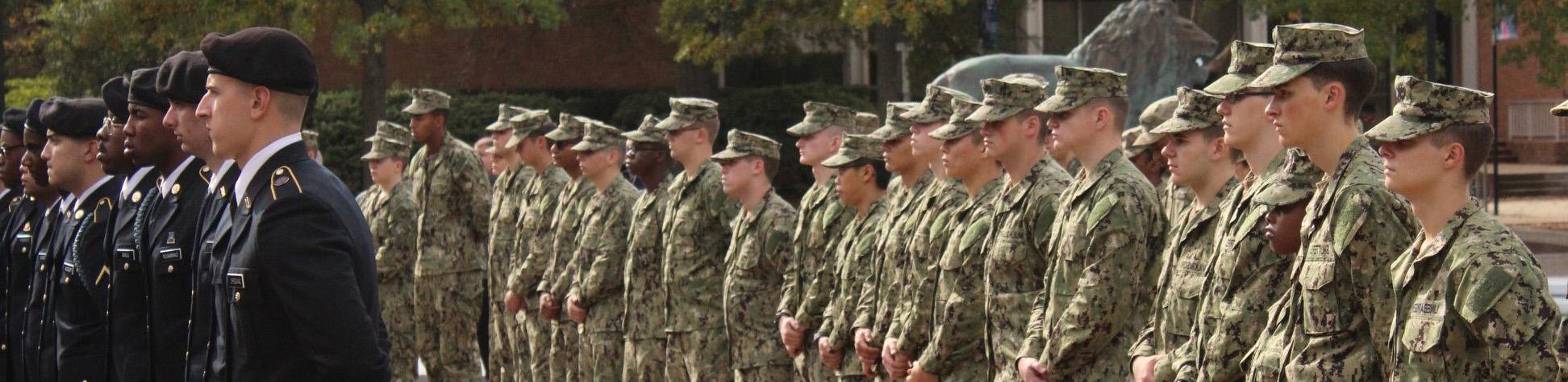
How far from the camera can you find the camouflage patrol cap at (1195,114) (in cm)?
591

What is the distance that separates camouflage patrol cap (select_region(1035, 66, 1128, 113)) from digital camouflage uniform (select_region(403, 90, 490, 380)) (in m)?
6.05

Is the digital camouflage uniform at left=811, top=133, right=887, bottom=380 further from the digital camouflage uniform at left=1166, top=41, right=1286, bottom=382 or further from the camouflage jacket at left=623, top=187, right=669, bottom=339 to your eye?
the digital camouflage uniform at left=1166, top=41, right=1286, bottom=382

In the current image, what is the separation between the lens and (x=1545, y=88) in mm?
32688

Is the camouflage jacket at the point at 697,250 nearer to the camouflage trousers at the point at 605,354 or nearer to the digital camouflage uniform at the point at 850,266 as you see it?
the camouflage trousers at the point at 605,354

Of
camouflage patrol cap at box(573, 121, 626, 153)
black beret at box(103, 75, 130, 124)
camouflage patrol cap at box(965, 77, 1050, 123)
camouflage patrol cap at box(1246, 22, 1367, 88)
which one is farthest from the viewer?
camouflage patrol cap at box(573, 121, 626, 153)

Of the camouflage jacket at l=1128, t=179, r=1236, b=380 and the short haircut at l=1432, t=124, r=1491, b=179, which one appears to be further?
the camouflage jacket at l=1128, t=179, r=1236, b=380

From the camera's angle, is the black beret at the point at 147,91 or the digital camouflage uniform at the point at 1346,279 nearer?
the digital camouflage uniform at the point at 1346,279

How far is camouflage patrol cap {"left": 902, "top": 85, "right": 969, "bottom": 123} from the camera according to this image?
299 inches

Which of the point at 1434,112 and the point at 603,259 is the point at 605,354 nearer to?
the point at 603,259

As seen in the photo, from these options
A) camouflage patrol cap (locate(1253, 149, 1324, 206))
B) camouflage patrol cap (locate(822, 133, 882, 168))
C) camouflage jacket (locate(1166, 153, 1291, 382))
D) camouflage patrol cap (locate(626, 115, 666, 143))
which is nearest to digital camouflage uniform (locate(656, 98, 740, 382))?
camouflage patrol cap (locate(626, 115, 666, 143))

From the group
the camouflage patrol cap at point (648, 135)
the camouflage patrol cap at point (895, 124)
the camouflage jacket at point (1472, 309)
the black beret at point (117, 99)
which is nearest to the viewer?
the camouflage jacket at point (1472, 309)

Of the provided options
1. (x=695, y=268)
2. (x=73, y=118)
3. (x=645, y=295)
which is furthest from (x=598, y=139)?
(x=73, y=118)

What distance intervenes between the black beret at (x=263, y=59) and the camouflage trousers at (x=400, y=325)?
6937 millimetres

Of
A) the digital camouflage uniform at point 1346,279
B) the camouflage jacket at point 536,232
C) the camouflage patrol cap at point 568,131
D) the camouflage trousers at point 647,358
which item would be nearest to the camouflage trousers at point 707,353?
the camouflage trousers at point 647,358
